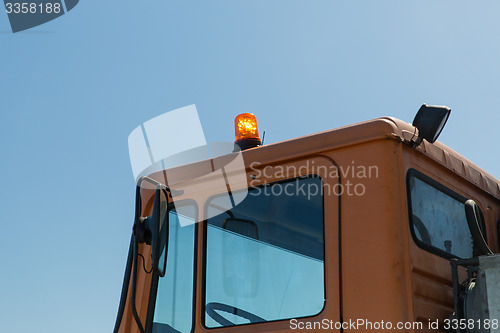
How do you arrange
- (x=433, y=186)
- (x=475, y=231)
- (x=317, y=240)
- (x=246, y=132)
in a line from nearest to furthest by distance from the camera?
(x=317, y=240) < (x=475, y=231) < (x=433, y=186) < (x=246, y=132)

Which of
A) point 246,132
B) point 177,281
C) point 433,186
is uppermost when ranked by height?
point 246,132

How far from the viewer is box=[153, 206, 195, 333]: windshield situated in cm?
296

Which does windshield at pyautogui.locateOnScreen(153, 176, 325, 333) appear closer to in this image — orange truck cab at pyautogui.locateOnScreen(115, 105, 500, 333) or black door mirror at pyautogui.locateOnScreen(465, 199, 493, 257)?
orange truck cab at pyautogui.locateOnScreen(115, 105, 500, 333)

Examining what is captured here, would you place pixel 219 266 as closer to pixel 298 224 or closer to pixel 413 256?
pixel 298 224

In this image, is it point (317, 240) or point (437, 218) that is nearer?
point (317, 240)

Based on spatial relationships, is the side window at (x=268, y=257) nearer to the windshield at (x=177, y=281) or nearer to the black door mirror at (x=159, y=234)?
the windshield at (x=177, y=281)

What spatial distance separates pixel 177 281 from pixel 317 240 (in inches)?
28.3

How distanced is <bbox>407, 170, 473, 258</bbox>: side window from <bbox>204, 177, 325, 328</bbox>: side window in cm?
40

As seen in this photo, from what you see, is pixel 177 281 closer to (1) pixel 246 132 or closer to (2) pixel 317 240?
(2) pixel 317 240

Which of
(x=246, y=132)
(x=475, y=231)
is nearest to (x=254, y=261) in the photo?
(x=246, y=132)

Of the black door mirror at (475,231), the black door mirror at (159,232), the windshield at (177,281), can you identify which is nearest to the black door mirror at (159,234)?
the black door mirror at (159,232)

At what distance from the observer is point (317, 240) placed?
273 cm

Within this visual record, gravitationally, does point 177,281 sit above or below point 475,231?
below

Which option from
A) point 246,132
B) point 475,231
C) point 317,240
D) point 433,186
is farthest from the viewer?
point 246,132
